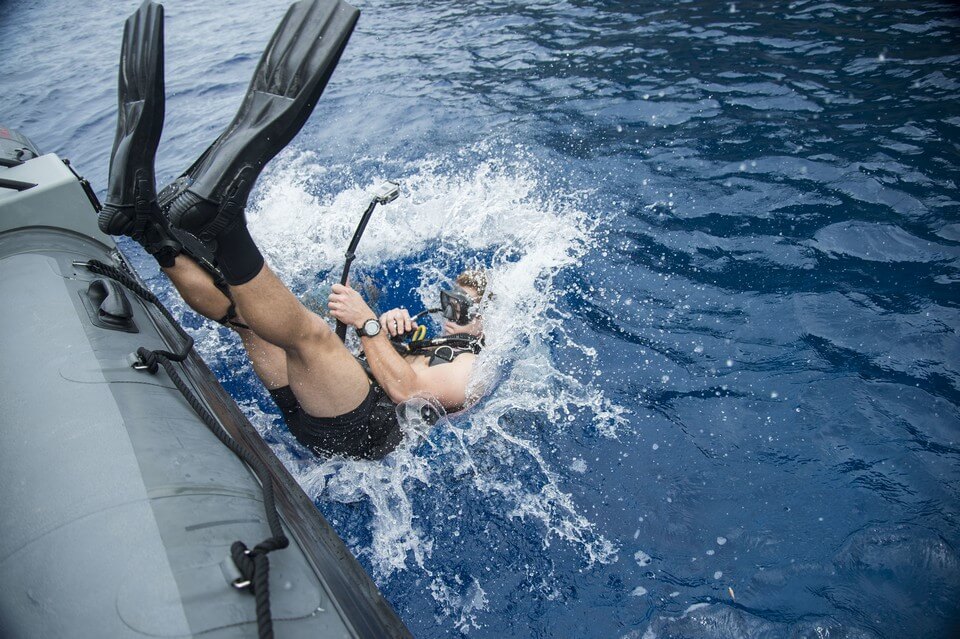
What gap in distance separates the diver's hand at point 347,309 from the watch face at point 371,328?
3cm

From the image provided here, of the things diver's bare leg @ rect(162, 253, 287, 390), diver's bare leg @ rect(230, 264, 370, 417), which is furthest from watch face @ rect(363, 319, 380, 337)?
diver's bare leg @ rect(162, 253, 287, 390)

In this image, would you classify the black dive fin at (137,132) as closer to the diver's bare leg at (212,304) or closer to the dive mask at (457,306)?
the diver's bare leg at (212,304)

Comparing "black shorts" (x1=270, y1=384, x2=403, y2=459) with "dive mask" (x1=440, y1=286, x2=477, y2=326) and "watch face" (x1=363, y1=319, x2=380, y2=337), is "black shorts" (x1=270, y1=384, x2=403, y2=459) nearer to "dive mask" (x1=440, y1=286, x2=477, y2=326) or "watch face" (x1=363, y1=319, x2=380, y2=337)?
"watch face" (x1=363, y1=319, x2=380, y2=337)

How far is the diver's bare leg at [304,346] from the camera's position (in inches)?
92.5

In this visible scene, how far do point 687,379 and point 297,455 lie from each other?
2.51m

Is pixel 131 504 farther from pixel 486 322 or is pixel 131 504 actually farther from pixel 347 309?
pixel 486 322

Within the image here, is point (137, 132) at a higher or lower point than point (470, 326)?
higher

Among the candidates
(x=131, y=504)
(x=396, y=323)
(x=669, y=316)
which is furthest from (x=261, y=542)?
(x=669, y=316)

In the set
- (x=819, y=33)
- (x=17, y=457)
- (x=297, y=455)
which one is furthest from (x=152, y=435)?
(x=819, y=33)

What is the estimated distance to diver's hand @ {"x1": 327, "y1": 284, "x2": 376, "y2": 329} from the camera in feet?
10.4

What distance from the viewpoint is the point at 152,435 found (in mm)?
1739

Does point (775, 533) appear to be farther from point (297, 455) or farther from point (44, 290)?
point (44, 290)

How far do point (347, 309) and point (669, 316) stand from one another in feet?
7.24

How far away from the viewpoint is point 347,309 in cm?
318
